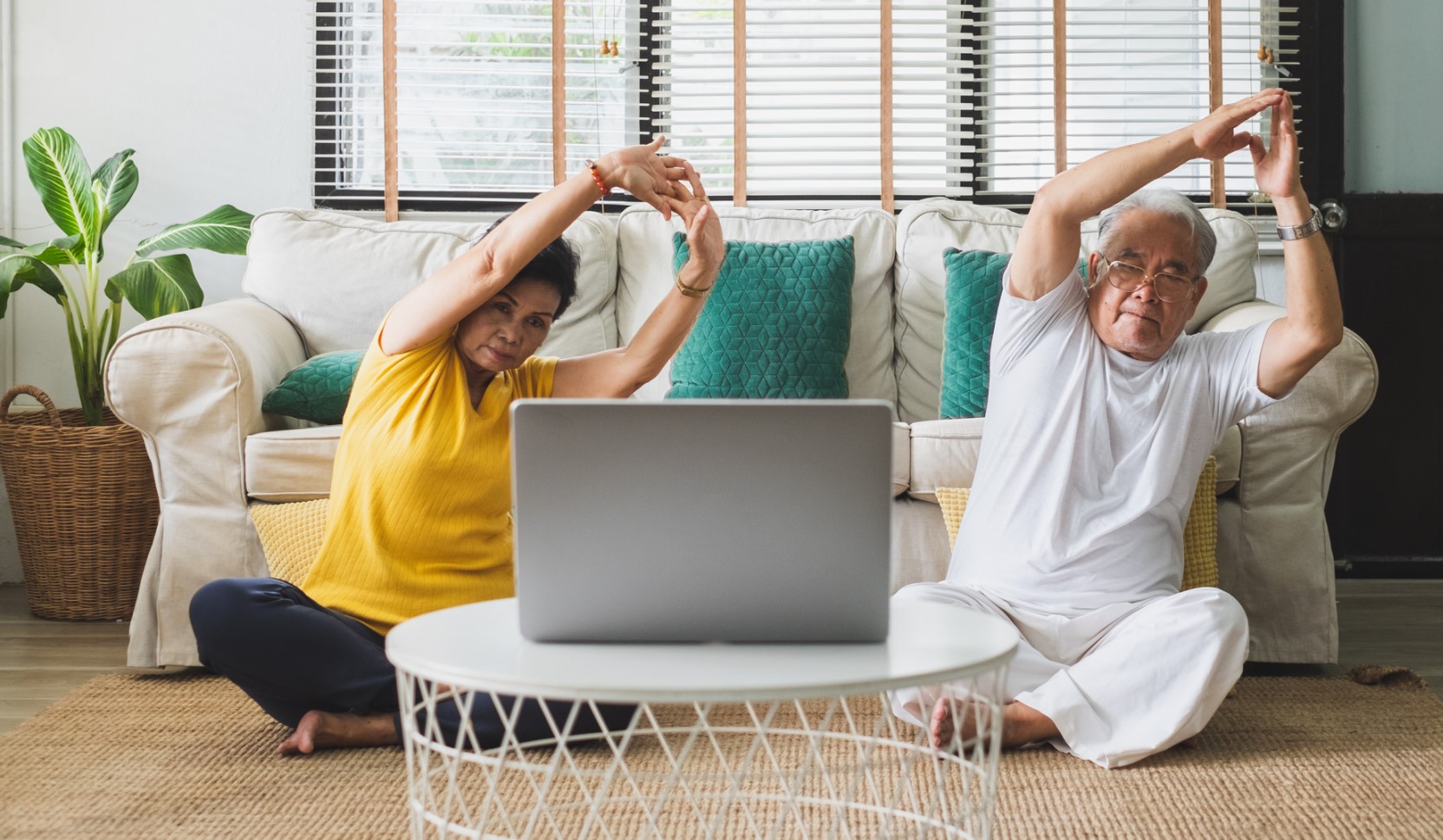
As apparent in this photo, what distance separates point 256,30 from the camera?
3.55m

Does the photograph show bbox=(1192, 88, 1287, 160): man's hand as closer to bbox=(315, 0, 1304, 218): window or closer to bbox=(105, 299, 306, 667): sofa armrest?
bbox=(105, 299, 306, 667): sofa armrest

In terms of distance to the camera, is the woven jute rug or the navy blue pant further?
the navy blue pant

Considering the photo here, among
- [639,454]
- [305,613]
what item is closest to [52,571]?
[305,613]

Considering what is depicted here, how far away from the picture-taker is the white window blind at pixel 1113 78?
3.72 m

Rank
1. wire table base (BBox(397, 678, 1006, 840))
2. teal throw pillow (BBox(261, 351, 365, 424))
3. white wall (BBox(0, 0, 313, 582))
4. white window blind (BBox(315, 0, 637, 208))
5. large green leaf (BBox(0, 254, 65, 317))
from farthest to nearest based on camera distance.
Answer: white window blind (BBox(315, 0, 637, 208)), white wall (BBox(0, 0, 313, 582)), large green leaf (BBox(0, 254, 65, 317)), teal throw pillow (BBox(261, 351, 365, 424)), wire table base (BBox(397, 678, 1006, 840))

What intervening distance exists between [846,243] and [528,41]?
4.14 feet

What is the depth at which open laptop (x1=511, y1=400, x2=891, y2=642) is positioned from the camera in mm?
1062

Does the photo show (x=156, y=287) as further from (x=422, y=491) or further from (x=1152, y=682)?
(x=1152, y=682)

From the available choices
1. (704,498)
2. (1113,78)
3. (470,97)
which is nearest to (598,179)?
(704,498)

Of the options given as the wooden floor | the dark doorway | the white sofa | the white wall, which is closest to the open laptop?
the white sofa

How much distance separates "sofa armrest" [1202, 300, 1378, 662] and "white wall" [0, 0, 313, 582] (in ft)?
8.36

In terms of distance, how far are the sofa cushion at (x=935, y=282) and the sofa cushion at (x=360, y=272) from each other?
2.30 feet

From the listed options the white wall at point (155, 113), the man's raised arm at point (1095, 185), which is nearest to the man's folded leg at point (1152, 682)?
the man's raised arm at point (1095, 185)

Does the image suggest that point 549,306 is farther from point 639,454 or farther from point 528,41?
point 528,41
